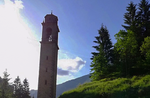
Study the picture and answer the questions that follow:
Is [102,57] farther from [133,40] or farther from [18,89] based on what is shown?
[18,89]

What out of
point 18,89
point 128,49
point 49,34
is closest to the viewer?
point 128,49

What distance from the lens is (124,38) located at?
87.9ft

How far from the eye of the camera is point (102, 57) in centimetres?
2947

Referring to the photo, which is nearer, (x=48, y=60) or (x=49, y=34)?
(x=48, y=60)

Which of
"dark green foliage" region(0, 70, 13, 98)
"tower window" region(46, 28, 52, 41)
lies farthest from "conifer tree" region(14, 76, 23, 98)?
"tower window" region(46, 28, 52, 41)

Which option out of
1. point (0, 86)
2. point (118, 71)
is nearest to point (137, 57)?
point (118, 71)

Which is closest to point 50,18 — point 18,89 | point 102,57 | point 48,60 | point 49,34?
point 49,34

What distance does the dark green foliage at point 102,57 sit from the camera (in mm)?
29234

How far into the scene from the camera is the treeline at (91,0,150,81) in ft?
81.7

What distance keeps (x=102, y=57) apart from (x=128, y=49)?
532 cm

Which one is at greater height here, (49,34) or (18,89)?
(49,34)

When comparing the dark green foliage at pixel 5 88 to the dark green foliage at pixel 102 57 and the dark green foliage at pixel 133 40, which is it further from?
the dark green foliage at pixel 133 40

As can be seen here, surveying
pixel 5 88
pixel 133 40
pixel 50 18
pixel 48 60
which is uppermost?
pixel 50 18

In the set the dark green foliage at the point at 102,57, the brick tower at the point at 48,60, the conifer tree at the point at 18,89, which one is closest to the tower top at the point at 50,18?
the brick tower at the point at 48,60
